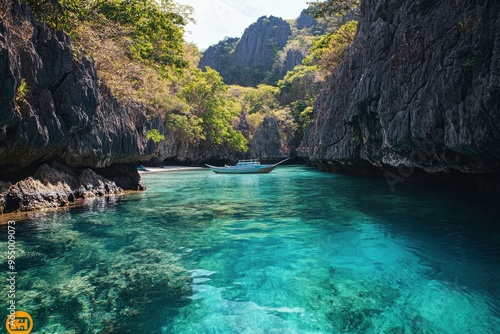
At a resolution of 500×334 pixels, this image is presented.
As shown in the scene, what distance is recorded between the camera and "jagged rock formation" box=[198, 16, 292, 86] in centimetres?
8406

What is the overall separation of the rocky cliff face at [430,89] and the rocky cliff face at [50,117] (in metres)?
10.8

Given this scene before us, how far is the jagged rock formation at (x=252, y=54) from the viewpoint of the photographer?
84.1 m

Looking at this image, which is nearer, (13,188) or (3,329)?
(3,329)

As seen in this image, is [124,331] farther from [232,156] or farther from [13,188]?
[232,156]

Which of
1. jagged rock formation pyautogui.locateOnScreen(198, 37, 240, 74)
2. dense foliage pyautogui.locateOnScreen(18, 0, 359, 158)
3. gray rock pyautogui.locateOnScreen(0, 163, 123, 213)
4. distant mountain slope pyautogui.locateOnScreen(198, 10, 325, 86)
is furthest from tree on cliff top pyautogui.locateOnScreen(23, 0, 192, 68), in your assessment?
jagged rock formation pyautogui.locateOnScreen(198, 37, 240, 74)

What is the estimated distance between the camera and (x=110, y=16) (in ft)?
53.0

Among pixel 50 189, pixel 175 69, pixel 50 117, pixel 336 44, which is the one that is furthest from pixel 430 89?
pixel 336 44

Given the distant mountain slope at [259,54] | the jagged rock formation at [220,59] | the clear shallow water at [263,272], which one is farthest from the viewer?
the jagged rock formation at [220,59]

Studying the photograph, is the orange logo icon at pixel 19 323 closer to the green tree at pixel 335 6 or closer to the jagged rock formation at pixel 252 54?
the green tree at pixel 335 6

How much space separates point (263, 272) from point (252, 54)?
290 ft

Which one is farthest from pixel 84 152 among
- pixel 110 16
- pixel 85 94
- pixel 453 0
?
pixel 453 0

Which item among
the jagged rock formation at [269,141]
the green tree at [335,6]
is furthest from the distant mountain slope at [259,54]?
the green tree at [335,6]

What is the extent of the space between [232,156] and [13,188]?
43915 millimetres

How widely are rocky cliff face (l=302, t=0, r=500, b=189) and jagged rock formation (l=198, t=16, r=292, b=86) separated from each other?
66.0 meters
